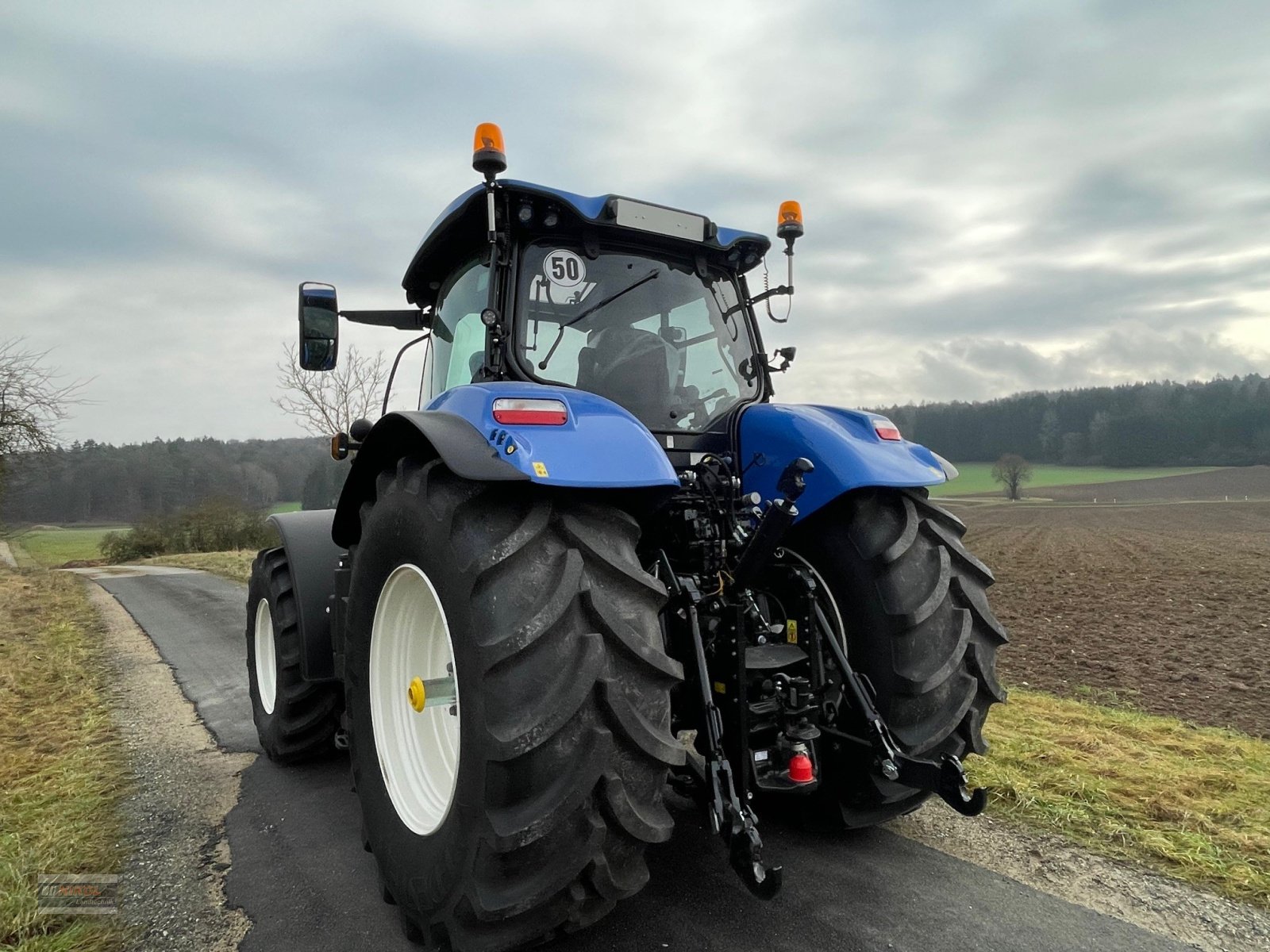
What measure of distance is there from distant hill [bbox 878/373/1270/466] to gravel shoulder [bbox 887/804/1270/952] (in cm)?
5938

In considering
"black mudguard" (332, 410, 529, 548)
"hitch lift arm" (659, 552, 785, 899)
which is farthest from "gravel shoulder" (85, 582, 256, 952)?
"hitch lift arm" (659, 552, 785, 899)

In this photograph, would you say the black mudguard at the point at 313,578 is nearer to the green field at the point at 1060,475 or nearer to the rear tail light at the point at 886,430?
the rear tail light at the point at 886,430

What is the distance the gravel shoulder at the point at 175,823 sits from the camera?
245 centimetres

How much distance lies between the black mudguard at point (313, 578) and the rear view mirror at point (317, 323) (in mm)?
812

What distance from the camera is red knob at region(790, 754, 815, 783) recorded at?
229cm

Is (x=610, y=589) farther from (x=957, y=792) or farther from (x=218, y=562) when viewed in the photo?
(x=218, y=562)

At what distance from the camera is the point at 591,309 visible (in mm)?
2893

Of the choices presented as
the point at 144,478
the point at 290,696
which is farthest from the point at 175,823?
the point at 144,478

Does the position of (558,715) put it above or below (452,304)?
below

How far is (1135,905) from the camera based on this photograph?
7.63 feet

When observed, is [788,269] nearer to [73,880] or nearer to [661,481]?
[661,481]

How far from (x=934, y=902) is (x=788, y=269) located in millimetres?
2490

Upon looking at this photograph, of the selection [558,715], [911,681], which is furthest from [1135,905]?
[558,715]

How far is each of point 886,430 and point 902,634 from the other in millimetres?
836
